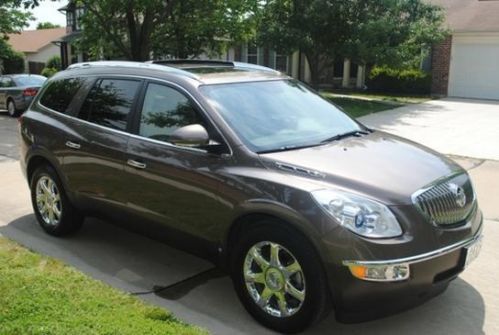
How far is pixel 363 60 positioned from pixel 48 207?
15.1 m

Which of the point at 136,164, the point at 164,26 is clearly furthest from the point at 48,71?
the point at 136,164

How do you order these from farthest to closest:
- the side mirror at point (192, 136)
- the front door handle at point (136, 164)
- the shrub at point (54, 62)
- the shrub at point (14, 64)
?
the shrub at point (14, 64), the shrub at point (54, 62), the front door handle at point (136, 164), the side mirror at point (192, 136)

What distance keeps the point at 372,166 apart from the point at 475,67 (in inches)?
844

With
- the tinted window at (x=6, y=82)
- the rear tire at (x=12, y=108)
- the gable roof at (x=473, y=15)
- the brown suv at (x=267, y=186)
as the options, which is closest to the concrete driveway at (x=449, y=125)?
the gable roof at (x=473, y=15)

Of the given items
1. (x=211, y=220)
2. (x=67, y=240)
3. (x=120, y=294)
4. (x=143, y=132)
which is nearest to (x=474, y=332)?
(x=211, y=220)

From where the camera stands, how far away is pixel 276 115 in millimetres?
4473

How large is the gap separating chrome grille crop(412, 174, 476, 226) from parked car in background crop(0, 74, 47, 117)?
1587 cm

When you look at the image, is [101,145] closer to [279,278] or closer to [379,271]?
[279,278]

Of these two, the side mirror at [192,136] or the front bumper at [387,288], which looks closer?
the front bumper at [387,288]

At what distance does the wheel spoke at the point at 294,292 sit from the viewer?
11.8 feet

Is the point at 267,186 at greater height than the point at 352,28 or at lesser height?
lesser

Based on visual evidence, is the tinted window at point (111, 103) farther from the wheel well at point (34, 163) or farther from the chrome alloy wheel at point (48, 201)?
the chrome alloy wheel at point (48, 201)

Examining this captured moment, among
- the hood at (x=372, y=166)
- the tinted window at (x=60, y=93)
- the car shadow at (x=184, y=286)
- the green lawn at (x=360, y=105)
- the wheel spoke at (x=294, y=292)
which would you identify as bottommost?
the car shadow at (x=184, y=286)

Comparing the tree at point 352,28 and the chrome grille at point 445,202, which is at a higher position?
the tree at point 352,28
